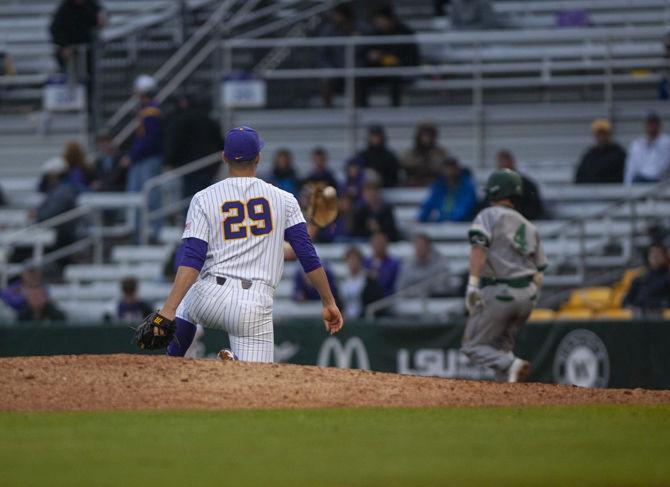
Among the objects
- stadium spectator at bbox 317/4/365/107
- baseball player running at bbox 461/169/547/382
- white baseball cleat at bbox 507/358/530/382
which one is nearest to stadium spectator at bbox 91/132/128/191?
stadium spectator at bbox 317/4/365/107

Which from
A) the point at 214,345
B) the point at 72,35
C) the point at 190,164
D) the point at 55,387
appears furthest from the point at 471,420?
the point at 72,35

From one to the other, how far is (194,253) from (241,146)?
77 centimetres

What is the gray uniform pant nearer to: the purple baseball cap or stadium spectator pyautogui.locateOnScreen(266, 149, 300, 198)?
the purple baseball cap

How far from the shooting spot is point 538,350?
15.4 metres

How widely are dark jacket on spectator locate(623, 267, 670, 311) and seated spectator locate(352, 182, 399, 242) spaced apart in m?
3.56

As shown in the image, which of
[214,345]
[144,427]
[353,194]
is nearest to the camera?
[144,427]

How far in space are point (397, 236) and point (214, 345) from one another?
2.90 m

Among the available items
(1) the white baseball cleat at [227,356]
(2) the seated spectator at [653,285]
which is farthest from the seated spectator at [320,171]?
(1) the white baseball cleat at [227,356]

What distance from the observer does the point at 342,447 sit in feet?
25.2

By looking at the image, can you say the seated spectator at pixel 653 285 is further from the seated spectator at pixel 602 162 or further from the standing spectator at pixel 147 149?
the standing spectator at pixel 147 149

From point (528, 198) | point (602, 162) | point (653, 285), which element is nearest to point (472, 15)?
point (602, 162)

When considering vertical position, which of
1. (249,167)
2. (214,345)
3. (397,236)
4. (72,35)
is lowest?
(214,345)

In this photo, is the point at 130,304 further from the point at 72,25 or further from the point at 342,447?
the point at 342,447

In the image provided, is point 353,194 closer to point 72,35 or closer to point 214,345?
point 214,345
